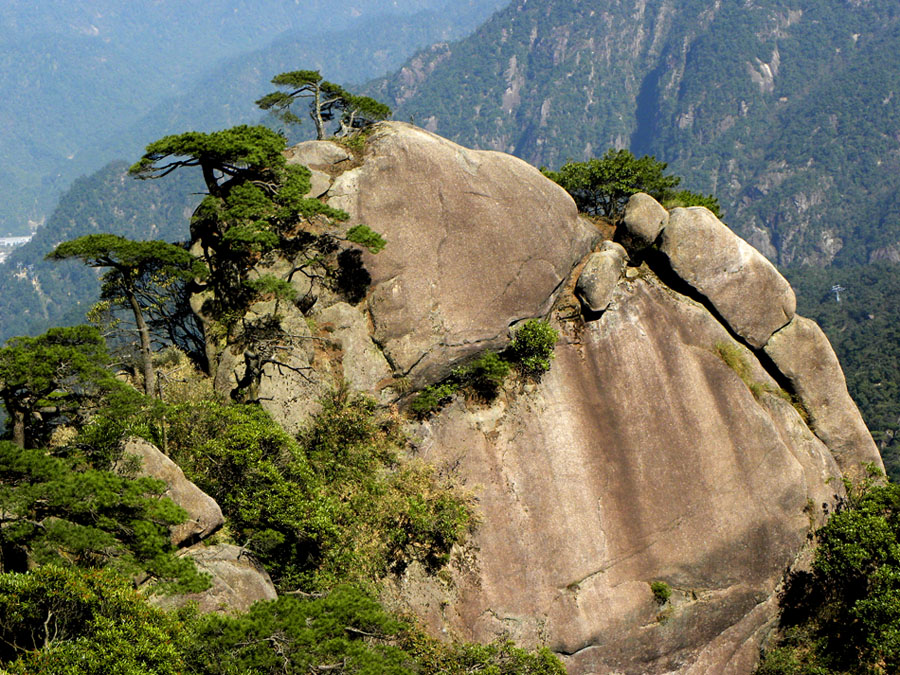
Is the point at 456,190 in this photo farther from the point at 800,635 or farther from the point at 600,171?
the point at 800,635

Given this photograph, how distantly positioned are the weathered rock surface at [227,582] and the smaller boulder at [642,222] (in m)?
17.6

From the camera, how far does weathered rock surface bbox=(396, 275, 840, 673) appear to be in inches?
859

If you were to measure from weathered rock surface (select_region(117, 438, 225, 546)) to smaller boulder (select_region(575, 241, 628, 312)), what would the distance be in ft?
47.0

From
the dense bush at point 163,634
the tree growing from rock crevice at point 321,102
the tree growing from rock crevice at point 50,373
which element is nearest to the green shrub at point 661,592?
the dense bush at point 163,634

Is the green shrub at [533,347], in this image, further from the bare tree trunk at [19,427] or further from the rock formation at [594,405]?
the bare tree trunk at [19,427]

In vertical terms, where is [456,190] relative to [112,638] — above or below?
above

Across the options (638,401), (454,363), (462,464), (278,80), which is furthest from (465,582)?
(278,80)

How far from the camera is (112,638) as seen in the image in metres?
11.5

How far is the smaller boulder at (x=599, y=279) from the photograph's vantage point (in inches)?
974

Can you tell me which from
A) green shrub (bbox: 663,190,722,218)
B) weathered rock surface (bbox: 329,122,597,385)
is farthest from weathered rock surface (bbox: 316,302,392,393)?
green shrub (bbox: 663,190,722,218)

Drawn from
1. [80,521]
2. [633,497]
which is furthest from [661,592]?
[80,521]

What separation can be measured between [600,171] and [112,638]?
2409 centimetres

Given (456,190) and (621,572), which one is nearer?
(621,572)

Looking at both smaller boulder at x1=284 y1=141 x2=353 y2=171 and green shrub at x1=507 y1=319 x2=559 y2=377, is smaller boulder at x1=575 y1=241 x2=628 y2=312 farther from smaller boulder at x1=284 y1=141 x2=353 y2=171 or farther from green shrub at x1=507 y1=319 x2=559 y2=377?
smaller boulder at x1=284 y1=141 x2=353 y2=171
